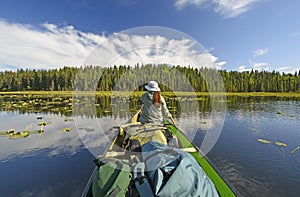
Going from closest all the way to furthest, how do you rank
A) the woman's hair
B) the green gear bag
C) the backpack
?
1. the backpack
2. the green gear bag
3. the woman's hair

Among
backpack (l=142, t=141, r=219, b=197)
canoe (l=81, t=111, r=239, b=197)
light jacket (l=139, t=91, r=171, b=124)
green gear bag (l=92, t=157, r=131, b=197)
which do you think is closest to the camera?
backpack (l=142, t=141, r=219, b=197)

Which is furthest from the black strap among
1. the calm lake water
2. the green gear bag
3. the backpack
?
the calm lake water

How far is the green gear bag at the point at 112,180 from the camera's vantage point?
72.8 inches

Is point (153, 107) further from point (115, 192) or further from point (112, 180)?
point (115, 192)

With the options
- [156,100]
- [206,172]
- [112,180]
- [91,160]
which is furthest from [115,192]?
[91,160]

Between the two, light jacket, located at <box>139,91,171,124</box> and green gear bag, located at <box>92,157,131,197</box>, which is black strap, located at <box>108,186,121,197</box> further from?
light jacket, located at <box>139,91,171,124</box>

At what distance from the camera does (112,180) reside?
6.35ft

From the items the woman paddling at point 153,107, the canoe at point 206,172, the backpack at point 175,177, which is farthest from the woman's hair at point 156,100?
the backpack at point 175,177

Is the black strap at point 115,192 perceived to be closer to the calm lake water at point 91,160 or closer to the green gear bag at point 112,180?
the green gear bag at point 112,180

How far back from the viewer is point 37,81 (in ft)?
203

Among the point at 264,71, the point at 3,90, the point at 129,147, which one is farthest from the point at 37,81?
the point at 264,71

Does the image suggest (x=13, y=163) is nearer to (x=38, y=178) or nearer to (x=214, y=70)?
(x=38, y=178)

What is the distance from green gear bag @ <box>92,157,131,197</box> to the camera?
1.85m

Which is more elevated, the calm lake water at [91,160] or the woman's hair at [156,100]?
the woman's hair at [156,100]
